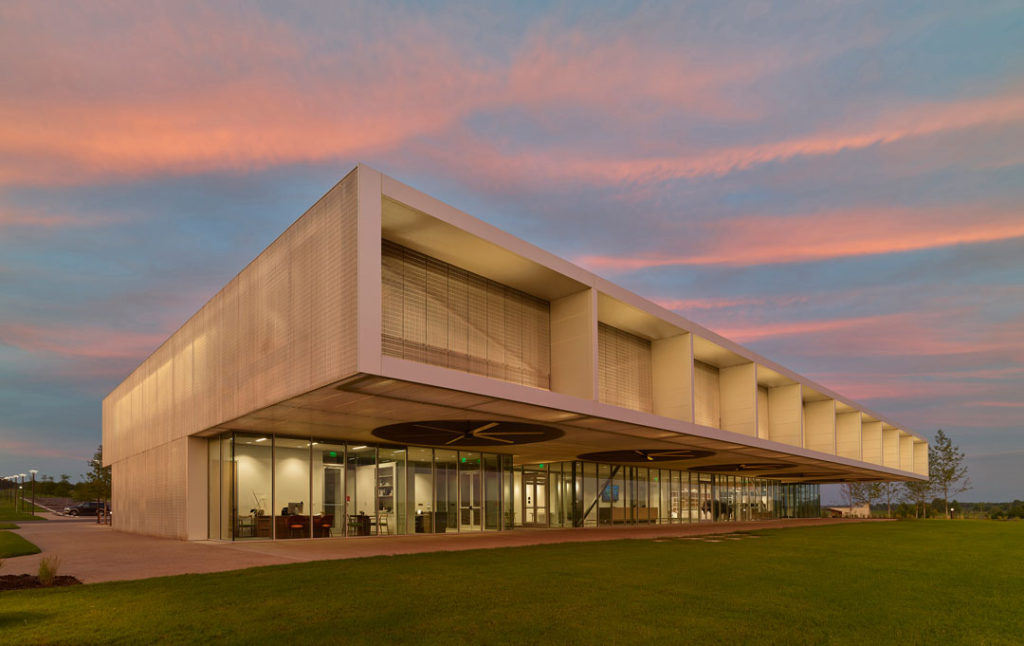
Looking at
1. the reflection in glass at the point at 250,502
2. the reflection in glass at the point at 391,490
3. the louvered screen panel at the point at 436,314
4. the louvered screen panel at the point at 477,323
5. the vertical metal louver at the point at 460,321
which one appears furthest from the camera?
the reflection in glass at the point at 391,490

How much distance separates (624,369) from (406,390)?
1340 centimetres

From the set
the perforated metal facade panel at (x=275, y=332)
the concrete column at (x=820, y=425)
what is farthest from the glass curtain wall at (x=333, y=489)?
the concrete column at (x=820, y=425)

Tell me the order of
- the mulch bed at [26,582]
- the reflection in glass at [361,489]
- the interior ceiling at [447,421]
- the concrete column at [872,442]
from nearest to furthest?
the mulch bed at [26,582] → the interior ceiling at [447,421] → the reflection in glass at [361,489] → the concrete column at [872,442]

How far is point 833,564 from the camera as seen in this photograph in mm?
14586

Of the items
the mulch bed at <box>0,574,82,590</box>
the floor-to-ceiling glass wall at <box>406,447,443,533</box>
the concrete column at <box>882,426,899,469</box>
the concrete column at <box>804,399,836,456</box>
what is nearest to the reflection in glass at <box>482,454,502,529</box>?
the floor-to-ceiling glass wall at <box>406,447,443,533</box>

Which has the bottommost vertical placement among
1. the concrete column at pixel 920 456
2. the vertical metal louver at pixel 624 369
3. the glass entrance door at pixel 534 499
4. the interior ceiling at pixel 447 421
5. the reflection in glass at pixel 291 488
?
the concrete column at pixel 920 456

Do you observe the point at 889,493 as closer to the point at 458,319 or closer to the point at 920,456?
the point at 920,456

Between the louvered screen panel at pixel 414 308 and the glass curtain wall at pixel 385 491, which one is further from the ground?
the louvered screen panel at pixel 414 308

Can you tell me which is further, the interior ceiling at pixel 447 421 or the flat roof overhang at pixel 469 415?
the interior ceiling at pixel 447 421

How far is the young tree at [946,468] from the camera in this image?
6431 centimetres

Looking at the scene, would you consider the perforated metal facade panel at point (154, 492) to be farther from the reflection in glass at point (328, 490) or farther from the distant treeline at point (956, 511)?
the distant treeline at point (956, 511)

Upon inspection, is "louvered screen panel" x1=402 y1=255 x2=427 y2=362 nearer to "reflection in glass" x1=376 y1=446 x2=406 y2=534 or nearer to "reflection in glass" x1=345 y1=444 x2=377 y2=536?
"reflection in glass" x1=345 y1=444 x2=377 y2=536

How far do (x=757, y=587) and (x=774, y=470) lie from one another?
38.2 m

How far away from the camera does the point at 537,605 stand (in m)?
8.73
